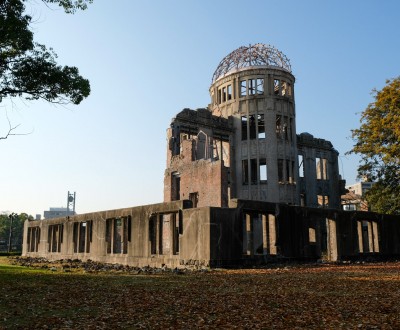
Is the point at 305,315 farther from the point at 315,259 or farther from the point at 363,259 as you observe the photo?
the point at 363,259

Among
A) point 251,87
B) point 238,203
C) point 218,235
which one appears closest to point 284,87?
point 251,87

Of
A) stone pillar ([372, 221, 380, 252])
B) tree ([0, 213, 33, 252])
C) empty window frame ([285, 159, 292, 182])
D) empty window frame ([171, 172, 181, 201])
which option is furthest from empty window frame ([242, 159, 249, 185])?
tree ([0, 213, 33, 252])

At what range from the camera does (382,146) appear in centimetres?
2636

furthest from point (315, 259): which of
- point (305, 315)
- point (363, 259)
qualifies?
point (305, 315)

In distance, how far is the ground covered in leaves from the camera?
5.50m

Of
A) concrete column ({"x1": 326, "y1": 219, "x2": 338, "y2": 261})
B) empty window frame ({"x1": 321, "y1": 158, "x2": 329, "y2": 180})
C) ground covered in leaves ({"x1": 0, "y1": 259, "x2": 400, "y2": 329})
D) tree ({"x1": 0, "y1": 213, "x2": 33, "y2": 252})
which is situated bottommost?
ground covered in leaves ({"x1": 0, "y1": 259, "x2": 400, "y2": 329})

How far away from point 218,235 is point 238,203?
1.89 m

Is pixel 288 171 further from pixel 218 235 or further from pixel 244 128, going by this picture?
pixel 218 235

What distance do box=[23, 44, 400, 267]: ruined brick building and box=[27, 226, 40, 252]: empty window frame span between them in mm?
88

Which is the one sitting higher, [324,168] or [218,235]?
[324,168]

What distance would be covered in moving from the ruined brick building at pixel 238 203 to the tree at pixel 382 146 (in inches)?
79.8

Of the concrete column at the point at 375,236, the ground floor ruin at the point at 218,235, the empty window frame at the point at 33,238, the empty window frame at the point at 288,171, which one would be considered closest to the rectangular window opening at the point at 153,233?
the ground floor ruin at the point at 218,235

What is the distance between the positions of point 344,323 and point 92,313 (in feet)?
12.3

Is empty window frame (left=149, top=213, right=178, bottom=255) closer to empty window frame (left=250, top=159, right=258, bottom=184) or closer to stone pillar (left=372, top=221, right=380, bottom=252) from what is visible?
empty window frame (left=250, top=159, right=258, bottom=184)
